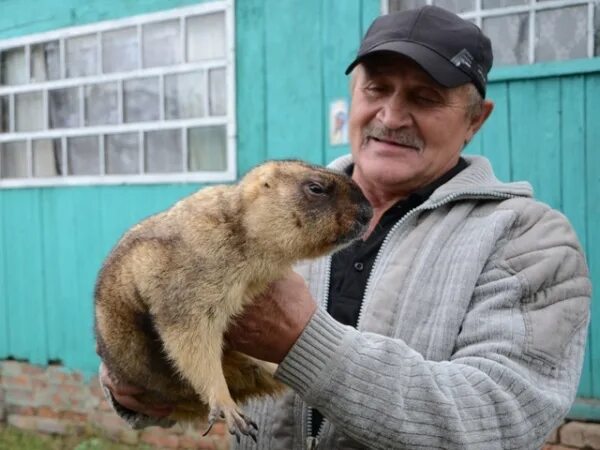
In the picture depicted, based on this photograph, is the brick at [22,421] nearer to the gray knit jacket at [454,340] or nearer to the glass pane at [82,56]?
the glass pane at [82,56]

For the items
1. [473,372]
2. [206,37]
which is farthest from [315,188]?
[206,37]

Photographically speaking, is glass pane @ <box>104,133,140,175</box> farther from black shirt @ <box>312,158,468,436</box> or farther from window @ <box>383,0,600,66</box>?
black shirt @ <box>312,158,468,436</box>

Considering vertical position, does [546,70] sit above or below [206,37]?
below

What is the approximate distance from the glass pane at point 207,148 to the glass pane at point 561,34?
254 cm

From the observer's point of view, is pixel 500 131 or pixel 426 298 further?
pixel 500 131

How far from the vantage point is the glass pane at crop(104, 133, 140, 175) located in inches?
278

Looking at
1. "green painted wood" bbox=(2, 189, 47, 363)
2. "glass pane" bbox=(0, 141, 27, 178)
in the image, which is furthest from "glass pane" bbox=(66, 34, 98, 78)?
"green painted wood" bbox=(2, 189, 47, 363)

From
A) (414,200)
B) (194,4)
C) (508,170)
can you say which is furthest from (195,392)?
(194,4)

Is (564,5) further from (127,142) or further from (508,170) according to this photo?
(127,142)

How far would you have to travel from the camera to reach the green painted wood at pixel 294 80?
5.97 metres

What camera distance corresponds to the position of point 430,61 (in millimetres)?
2691

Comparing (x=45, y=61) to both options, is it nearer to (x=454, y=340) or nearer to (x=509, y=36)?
(x=509, y=36)

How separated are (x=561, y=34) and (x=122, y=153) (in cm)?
380

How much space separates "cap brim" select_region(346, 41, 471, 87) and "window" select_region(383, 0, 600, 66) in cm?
249
